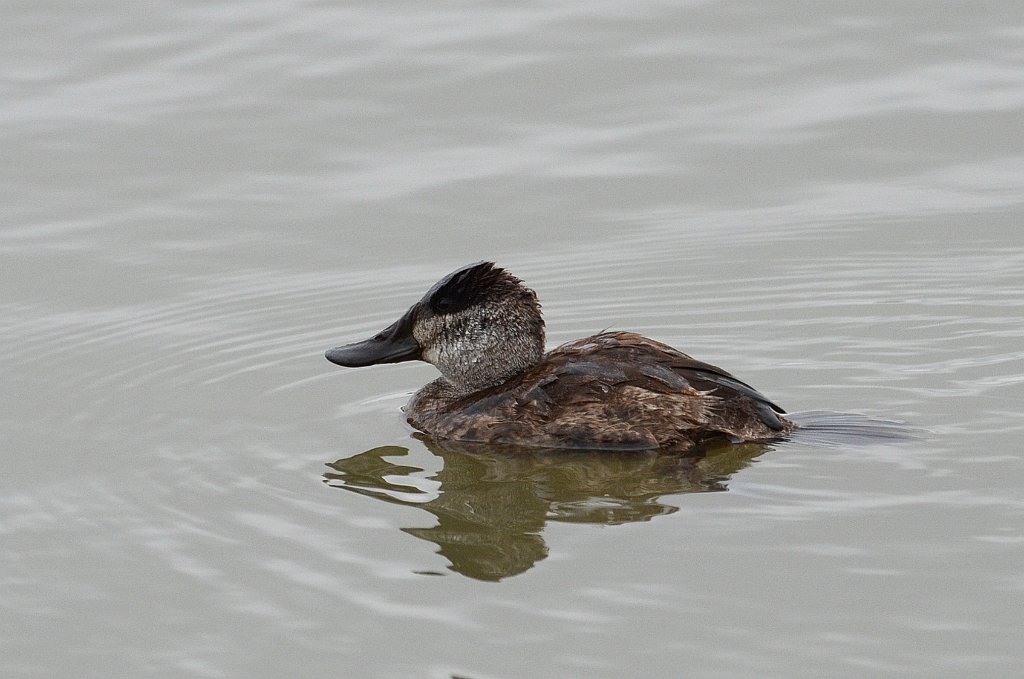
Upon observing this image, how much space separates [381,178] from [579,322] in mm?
2414

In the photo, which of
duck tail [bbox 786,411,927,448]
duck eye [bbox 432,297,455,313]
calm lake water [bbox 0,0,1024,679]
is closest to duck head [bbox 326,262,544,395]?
duck eye [bbox 432,297,455,313]

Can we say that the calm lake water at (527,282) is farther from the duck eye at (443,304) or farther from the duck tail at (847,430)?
the duck eye at (443,304)

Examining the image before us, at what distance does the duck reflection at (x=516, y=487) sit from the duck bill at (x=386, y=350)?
0.62m

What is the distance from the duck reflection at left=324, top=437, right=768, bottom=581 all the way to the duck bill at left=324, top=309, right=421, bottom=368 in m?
0.62

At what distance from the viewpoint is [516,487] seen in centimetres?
782

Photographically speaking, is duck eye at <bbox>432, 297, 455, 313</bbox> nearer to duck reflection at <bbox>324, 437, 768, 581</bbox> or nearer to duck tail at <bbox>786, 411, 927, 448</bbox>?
duck reflection at <bbox>324, 437, 768, 581</bbox>

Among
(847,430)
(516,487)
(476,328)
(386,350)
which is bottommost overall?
(516,487)

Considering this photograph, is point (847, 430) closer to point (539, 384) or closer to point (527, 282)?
point (539, 384)

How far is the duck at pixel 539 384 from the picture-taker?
809cm

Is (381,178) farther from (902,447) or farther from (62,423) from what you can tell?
(902,447)

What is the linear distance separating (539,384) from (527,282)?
2494 millimetres

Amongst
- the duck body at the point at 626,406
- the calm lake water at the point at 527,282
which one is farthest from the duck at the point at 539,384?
the calm lake water at the point at 527,282

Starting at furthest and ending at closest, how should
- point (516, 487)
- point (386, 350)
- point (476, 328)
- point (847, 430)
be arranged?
1. point (386, 350)
2. point (476, 328)
3. point (847, 430)
4. point (516, 487)

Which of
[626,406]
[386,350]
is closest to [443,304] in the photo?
[386,350]
